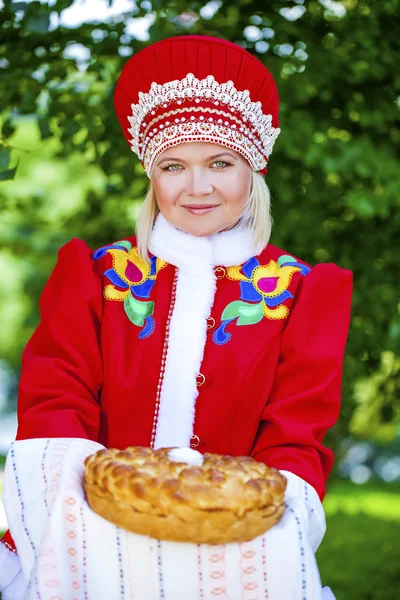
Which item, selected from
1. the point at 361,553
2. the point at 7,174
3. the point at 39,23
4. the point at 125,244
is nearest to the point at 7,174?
the point at 7,174

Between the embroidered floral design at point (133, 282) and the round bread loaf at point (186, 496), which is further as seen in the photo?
the embroidered floral design at point (133, 282)

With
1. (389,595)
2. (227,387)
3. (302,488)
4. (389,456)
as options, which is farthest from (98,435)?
(389,456)

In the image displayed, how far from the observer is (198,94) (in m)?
2.60

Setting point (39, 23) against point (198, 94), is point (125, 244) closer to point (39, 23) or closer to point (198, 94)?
point (198, 94)

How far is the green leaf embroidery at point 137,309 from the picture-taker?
274 centimetres

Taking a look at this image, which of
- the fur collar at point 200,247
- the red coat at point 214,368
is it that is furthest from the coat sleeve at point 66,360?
the fur collar at point 200,247

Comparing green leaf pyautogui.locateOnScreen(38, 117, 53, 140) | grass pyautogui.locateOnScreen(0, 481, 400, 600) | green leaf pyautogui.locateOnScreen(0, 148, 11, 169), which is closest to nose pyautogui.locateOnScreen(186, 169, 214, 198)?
green leaf pyautogui.locateOnScreen(0, 148, 11, 169)

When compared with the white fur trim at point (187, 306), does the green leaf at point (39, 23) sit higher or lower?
higher

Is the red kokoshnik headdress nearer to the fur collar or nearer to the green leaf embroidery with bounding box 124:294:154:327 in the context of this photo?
the fur collar

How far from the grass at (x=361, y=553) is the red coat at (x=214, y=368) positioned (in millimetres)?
2781

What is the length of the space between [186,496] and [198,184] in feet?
3.32

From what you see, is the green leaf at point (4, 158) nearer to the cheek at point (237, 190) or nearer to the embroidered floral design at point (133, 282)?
the embroidered floral design at point (133, 282)

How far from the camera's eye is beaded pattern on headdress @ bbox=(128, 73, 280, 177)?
103 inches

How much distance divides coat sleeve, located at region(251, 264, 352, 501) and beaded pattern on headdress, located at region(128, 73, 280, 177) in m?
0.47
